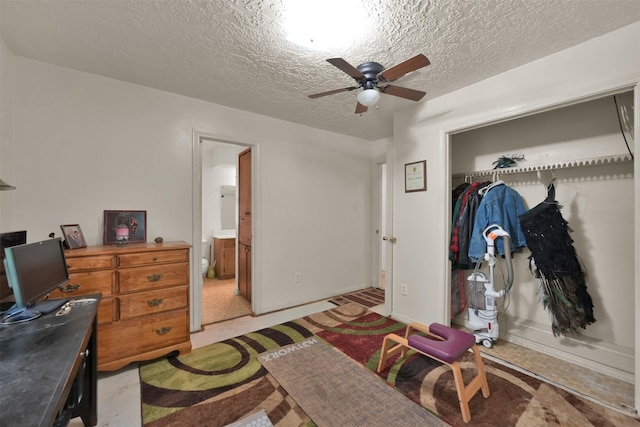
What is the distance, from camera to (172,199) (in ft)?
8.64

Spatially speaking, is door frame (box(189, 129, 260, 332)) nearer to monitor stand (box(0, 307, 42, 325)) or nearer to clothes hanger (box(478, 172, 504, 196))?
monitor stand (box(0, 307, 42, 325))

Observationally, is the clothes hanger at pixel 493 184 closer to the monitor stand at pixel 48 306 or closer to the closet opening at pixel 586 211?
the closet opening at pixel 586 211

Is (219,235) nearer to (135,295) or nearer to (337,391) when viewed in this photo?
(135,295)

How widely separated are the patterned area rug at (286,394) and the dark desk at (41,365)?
1.68 feet

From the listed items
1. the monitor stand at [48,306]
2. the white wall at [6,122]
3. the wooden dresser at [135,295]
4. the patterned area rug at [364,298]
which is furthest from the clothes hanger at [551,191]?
the white wall at [6,122]

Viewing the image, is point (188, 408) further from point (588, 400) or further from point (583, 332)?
point (583, 332)

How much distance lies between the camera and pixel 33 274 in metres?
1.37

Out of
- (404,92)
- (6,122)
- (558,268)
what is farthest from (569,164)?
(6,122)

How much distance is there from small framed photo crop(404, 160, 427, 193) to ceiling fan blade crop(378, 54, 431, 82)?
1.27 m

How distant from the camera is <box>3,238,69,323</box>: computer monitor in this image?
1242mm

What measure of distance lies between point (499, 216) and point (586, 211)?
0.67m

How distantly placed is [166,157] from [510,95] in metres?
3.26

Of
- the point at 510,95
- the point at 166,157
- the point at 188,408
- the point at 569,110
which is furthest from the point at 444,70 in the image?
the point at 188,408

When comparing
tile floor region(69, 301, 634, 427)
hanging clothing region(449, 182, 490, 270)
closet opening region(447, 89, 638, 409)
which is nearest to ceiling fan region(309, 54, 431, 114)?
closet opening region(447, 89, 638, 409)
